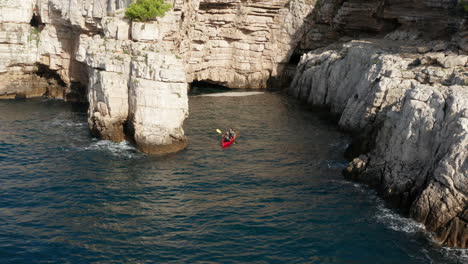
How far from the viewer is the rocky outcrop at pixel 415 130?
25438mm

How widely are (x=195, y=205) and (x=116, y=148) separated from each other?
12.7 metres

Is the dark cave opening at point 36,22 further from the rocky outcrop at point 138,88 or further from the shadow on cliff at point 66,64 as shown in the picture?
the rocky outcrop at point 138,88

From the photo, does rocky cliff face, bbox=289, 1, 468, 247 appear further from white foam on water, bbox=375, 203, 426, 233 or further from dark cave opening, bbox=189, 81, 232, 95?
dark cave opening, bbox=189, 81, 232, 95

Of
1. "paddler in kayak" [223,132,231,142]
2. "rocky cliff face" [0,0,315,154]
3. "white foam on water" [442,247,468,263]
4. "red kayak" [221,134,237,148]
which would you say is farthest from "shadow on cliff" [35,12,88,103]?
"white foam on water" [442,247,468,263]

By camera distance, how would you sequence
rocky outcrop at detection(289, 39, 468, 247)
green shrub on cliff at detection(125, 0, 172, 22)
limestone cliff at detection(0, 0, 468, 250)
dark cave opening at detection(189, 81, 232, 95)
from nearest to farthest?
1. rocky outcrop at detection(289, 39, 468, 247)
2. limestone cliff at detection(0, 0, 468, 250)
3. green shrub on cliff at detection(125, 0, 172, 22)
4. dark cave opening at detection(189, 81, 232, 95)

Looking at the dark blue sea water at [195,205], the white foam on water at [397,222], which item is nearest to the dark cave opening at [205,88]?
the dark blue sea water at [195,205]

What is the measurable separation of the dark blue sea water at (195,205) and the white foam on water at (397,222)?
106 mm

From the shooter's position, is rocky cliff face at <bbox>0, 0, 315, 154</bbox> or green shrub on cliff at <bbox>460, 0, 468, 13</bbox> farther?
green shrub on cliff at <bbox>460, 0, 468, 13</bbox>

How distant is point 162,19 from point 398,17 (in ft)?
96.6

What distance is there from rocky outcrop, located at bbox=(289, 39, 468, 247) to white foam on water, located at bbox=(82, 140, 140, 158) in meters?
17.3

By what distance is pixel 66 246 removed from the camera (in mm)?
24750

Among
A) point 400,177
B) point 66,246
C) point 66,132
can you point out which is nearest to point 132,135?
point 66,132

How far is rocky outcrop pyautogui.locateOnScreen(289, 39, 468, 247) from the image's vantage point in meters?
25.4

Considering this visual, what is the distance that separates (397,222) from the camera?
2711cm
